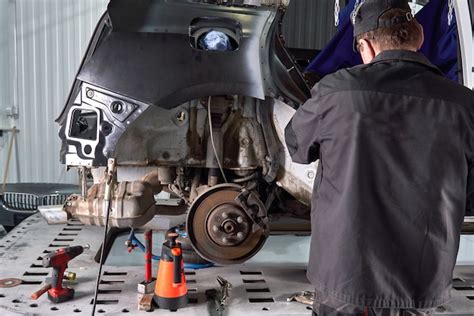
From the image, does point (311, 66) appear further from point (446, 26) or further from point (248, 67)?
point (248, 67)

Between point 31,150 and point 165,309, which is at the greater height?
point 31,150

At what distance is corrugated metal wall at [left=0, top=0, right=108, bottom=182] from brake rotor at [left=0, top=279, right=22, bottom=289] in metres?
3.37

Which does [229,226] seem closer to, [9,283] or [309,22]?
[9,283]

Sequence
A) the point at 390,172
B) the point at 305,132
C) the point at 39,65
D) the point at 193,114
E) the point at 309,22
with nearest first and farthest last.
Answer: the point at 390,172, the point at 305,132, the point at 193,114, the point at 39,65, the point at 309,22

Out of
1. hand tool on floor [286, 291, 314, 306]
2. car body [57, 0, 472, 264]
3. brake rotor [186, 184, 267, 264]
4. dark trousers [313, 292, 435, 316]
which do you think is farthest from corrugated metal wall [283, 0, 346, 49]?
dark trousers [313, 292, 435, 316]

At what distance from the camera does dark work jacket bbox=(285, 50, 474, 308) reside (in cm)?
145

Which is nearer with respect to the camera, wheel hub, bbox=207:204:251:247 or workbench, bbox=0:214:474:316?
workbench, bbox=0:214:474:316

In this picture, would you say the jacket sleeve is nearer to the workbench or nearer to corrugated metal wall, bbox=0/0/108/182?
the workbench

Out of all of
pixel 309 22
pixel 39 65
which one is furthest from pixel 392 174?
pixel 309 22

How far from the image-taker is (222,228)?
2170 mm

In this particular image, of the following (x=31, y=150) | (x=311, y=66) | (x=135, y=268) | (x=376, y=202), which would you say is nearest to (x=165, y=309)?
(x=135, y=268)

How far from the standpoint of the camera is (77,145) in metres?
2.05

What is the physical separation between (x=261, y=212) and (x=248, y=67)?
680 mm

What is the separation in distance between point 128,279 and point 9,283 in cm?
54
